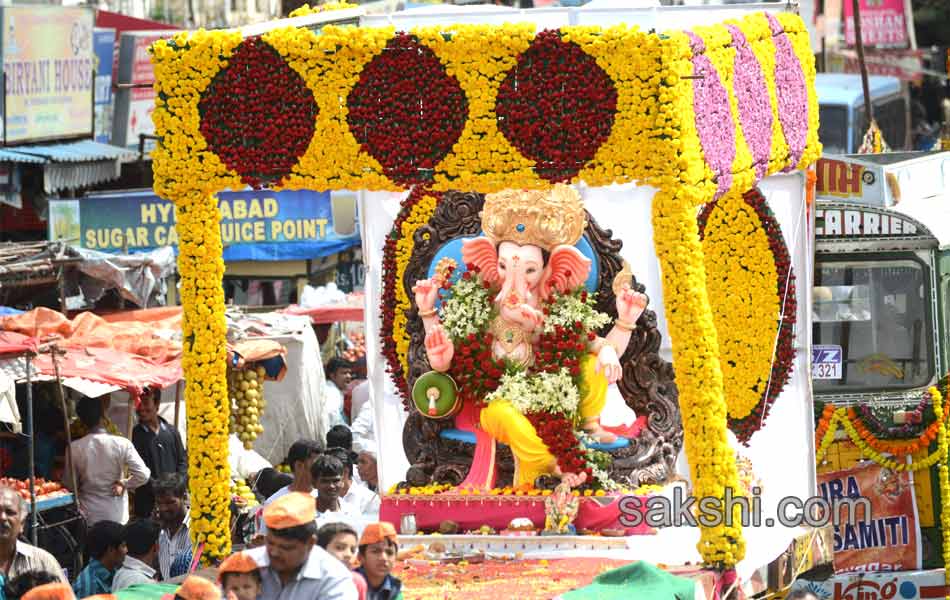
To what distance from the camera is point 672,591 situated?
9.58m

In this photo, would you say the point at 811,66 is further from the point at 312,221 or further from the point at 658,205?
the point at 312,221

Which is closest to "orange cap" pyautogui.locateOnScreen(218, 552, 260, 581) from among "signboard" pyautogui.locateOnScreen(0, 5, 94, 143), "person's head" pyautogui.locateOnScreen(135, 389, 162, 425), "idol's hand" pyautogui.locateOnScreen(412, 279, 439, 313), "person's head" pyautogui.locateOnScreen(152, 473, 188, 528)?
"person's head" pyautogui.locateOnScreen(152, 473, 188, 528)

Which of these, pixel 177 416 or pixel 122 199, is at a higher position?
pixel 122 199

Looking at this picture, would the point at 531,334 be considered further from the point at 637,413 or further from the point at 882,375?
the point at 882,375

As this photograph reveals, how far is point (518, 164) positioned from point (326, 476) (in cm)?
215

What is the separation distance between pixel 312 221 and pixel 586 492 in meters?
9.67

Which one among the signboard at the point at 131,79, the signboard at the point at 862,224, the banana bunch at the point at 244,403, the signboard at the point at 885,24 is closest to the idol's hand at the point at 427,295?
the banana bunch at the point at 244,403

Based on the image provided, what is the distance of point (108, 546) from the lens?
34.2ft

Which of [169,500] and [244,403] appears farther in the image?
[244,403]

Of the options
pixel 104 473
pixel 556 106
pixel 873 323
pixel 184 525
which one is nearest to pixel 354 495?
pixel 184 525

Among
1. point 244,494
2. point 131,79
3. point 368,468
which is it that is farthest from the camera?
point 131,79

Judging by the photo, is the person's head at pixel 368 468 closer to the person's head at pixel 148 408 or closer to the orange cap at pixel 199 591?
the person's head at pixel 148 408

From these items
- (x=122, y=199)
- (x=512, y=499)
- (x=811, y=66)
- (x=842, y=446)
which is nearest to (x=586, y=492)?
(x=512, y=499)

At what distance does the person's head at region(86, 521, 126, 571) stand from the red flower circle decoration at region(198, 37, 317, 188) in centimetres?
213
